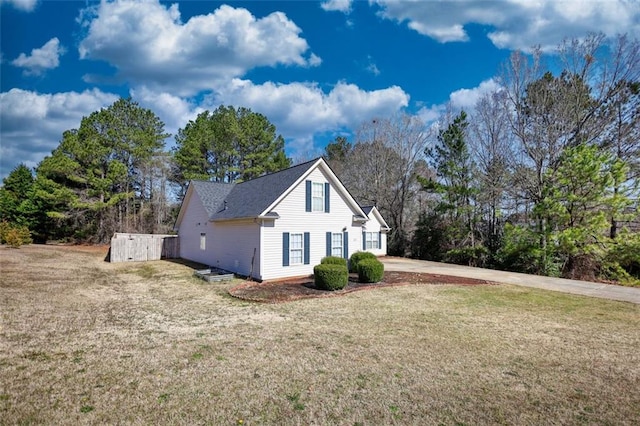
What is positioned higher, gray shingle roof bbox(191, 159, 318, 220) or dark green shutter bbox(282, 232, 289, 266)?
gray shingle roof bbox(191, 159, 318, 220)

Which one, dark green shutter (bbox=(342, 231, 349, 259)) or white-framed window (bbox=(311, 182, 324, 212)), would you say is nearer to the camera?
white-framed window (bbox=(311, 182, 324, 212))

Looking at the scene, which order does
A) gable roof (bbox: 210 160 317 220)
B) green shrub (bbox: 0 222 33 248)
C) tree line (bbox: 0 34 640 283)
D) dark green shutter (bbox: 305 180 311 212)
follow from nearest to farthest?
gable roof (bbox: 210 160 317 220)
dark green shutter (bbox: 305 180 311 212)
tree line (bbox: 0 34 640 283)
green shrub (bbox: 0 222 33 248)

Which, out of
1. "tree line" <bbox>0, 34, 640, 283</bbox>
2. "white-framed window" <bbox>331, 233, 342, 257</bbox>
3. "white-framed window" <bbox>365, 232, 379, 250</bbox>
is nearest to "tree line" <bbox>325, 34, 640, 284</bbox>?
"tree line" <bbox>0, 34, 640, 283</bbox>

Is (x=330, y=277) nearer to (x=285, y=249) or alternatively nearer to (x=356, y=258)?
(x=285, y=249)

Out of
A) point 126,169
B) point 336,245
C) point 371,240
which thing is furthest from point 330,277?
point 126,169

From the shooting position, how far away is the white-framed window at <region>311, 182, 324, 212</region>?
53.1 ft

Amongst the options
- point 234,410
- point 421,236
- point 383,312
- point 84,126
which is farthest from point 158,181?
point 234,410

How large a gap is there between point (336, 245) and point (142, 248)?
44.2 feet

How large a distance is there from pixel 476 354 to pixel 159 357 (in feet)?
19.3

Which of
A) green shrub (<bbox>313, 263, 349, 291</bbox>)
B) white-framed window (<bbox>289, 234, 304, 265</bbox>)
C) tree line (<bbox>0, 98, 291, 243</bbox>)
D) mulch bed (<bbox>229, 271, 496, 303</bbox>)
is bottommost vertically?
mulch bed (<bbox>229, 271, 496, 303</bbox>)

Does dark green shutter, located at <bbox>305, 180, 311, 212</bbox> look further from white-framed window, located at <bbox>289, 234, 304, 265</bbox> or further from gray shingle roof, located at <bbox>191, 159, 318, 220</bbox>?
white-framed window, located at <bbox>289, 234, 304, 265</bbox>

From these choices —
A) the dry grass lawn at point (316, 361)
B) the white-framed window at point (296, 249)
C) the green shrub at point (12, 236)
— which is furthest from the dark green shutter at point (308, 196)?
the green shrub at point (12, 236)

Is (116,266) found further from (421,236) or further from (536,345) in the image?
(421,236)

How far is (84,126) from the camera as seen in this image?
3092 centimetres
